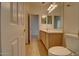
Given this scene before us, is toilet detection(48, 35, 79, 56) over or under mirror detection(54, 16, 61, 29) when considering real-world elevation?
under

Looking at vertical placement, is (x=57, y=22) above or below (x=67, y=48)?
above

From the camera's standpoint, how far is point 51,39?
91cm

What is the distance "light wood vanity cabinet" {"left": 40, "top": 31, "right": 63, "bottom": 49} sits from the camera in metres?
0.79

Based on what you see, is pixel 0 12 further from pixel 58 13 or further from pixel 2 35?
pixel 58 13

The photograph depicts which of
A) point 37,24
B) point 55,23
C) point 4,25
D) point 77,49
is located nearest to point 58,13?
point 55,23

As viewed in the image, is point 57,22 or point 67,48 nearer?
point 67,48

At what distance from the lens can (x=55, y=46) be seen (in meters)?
0.76

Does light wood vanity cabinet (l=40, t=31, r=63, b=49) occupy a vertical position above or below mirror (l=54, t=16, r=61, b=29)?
below

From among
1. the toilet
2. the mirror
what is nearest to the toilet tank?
the toilet

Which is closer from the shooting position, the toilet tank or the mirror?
the toilet tank

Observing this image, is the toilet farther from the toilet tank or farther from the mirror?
the mirror

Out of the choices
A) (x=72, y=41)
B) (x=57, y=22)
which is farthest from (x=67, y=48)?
(x=57, y=22)

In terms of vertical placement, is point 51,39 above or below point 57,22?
below

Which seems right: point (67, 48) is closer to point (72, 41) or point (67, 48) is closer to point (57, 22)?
point (72, 41)
